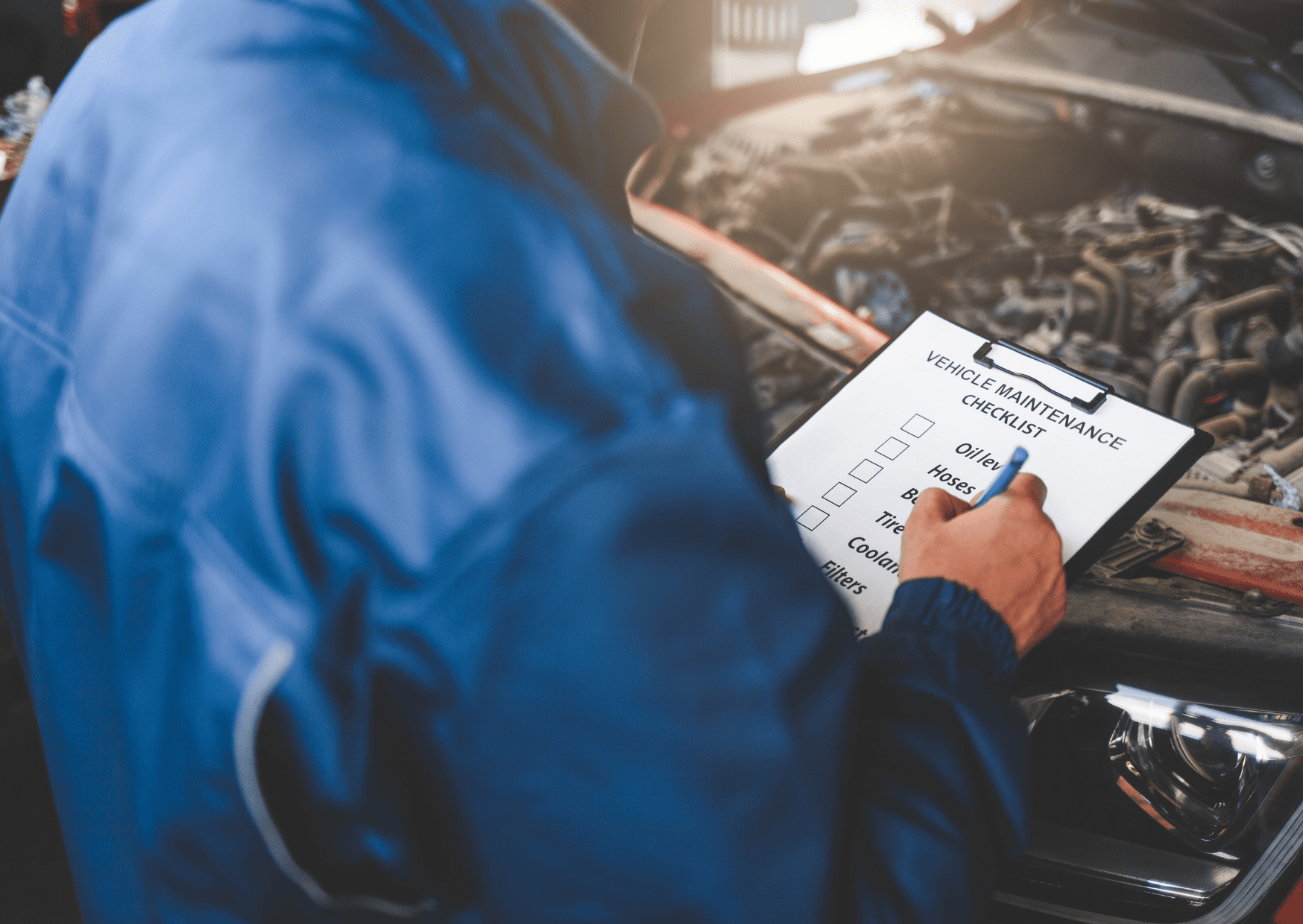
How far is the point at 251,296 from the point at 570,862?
0.39m

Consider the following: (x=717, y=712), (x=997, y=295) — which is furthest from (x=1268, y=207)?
(x=717, y=712)

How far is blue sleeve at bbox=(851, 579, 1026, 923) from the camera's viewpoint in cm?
60

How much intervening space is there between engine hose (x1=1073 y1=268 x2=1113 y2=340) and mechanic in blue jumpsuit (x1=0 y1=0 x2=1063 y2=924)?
1672mm

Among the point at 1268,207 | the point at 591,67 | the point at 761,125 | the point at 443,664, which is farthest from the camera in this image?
the point at 761,125

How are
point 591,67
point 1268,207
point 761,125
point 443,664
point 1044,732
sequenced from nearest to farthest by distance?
point 443,664 < point 591,67 < point 1044,732 < point 1268,207 < point 761,125

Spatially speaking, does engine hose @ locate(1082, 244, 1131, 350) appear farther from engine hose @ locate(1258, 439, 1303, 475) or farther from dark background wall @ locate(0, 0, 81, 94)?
dark background wall @ locate(0, 0, 81, 94)

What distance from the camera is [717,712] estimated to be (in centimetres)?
49

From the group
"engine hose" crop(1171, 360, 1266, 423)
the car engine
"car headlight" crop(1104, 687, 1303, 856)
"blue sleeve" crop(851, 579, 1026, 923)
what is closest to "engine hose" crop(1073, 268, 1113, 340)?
the car engine

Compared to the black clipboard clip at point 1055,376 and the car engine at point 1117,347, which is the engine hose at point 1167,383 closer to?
the car engine at point 1117,347

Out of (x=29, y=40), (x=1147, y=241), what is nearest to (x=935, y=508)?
(x=1147, y=241)

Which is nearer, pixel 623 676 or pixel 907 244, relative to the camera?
pixel 623 676

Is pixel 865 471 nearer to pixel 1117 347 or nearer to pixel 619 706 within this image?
pixel 619 706

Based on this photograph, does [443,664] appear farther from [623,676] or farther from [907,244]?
[907,244]

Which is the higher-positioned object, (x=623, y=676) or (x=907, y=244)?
(x=623, y=676)
